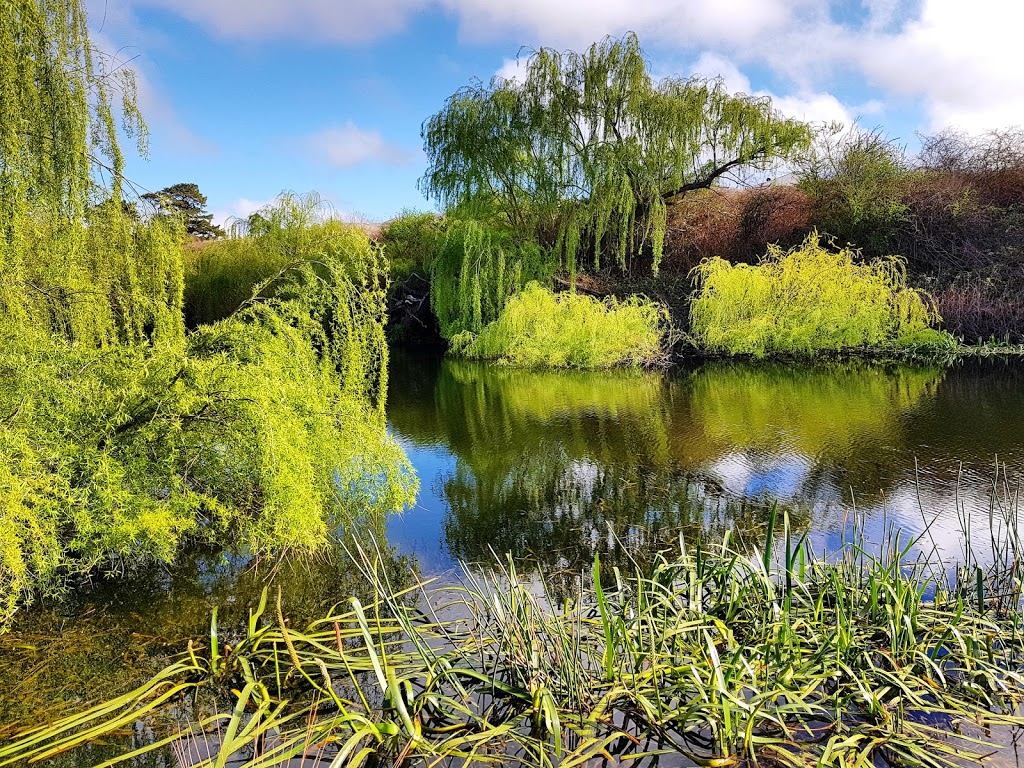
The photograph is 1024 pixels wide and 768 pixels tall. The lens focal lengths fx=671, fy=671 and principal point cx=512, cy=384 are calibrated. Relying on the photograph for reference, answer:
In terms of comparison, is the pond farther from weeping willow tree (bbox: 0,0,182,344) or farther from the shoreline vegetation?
weeping willow tree (bbox: 0,0,182,344)

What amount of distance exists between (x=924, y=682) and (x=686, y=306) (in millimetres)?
13061

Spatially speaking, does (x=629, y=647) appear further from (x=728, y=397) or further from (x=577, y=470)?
(x=728, y=397)

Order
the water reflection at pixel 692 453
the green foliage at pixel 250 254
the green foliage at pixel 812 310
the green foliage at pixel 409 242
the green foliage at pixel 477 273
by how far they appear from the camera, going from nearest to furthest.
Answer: the water reflection at pixel 692 453, the green foliage at pixel 812 310, the green foliage at pixel 477 273, the green foliage at pixel 250 254, the green foliage at pixel 409 242

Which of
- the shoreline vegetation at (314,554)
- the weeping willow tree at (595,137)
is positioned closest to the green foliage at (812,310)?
the weeping willow tree at (595,137)

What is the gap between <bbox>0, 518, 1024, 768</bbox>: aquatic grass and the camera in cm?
234

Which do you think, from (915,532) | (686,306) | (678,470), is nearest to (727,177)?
(686,306)

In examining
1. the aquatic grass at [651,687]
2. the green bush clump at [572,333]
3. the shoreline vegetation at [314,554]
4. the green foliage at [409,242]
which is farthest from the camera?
the green foliage at [409,242]

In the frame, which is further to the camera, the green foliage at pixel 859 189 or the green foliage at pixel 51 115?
the green foliage at pixel 859 189

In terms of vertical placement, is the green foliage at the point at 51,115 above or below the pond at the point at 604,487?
above

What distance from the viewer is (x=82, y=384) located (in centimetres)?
353

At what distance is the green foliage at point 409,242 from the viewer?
18938 millimetres

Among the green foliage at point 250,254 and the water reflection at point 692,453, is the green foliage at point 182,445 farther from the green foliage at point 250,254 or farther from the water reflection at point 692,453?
the green foliage at point 250,254

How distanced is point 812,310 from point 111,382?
12.1 meters

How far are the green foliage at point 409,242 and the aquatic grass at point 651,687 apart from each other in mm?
16225
